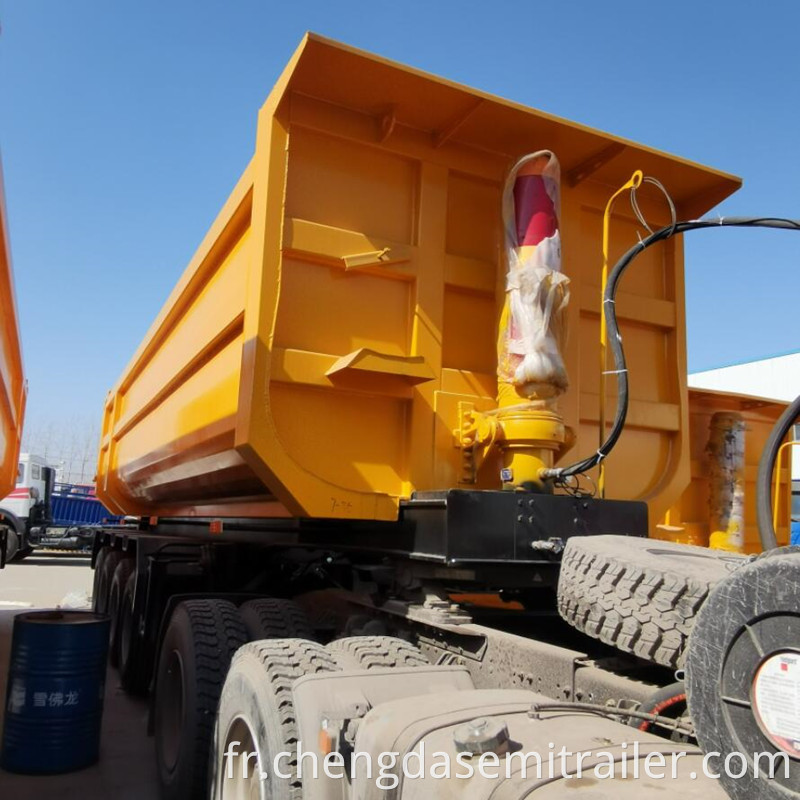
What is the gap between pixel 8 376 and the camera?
695 cm

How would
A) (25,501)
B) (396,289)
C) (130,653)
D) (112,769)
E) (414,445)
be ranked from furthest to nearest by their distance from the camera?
(25,501) < (130,653) < (112,769) < (396,289) < (414,445)

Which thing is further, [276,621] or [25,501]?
[25,501]

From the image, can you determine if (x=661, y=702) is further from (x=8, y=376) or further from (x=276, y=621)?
(x=8, y=376)

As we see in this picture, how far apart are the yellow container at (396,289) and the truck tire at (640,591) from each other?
1.03 meters

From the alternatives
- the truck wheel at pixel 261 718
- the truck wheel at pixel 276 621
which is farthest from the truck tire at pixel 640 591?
the truck wheel at pixel 276 621

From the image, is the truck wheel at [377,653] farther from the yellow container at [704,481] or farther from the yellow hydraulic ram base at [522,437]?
the yellow container at [704,481]

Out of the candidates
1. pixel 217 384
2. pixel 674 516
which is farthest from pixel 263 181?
pixel 674 516

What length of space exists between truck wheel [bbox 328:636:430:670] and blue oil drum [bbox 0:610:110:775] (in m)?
2.49

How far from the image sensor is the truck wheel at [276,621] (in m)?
3.48

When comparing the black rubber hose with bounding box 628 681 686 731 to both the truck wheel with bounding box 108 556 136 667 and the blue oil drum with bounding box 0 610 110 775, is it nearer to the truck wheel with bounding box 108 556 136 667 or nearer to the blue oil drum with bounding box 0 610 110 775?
the blue oil drum with bounding box 0 610 110 775

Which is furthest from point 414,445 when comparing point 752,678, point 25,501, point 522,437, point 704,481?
point 25,501

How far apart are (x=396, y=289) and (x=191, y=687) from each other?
210cm

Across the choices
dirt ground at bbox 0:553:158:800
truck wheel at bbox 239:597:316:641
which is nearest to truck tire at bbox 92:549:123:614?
dirt ground at bbox 0:553:158:800

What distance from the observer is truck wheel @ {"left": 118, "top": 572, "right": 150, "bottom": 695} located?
19.2ft
